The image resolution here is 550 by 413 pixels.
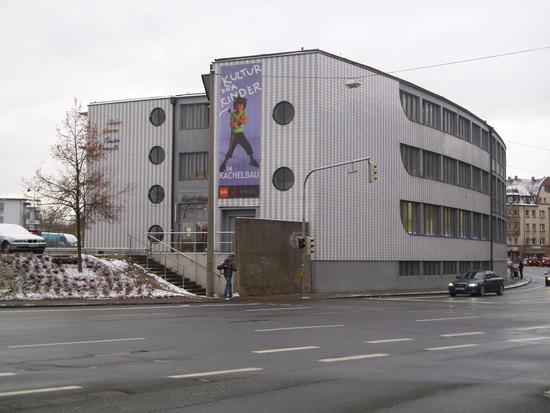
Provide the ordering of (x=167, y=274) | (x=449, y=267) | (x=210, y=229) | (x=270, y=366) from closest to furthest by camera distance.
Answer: (x=270, y=366)
(x=210, y=229)
(x=167, y=274)
(x=449, y=267)

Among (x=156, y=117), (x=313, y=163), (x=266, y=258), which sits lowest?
(x=266, y=258)

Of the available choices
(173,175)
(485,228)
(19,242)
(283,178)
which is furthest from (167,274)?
(485,228)

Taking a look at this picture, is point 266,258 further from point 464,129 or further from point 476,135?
point 476,135

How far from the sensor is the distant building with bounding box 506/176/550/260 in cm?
14975

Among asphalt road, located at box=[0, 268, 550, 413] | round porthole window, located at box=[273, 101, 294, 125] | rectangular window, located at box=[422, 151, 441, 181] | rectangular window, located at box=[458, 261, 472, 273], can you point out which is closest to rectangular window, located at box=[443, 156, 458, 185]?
rectangular window, located at box=[422, 151, 441, 181]

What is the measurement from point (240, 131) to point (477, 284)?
15.8 metres

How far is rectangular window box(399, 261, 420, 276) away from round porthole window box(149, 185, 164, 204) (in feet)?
53.0

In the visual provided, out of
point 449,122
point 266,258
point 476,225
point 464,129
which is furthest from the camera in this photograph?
point 476,225

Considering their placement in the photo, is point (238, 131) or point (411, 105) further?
point (411, 105)

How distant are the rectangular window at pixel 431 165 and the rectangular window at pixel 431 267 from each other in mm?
6118

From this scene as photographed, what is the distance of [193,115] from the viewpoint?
44656 millimetres

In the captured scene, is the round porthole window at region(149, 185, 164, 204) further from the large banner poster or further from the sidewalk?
Answer: the sidewalk

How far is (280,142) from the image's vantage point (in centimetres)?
3950

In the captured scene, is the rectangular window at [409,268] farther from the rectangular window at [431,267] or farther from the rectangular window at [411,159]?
the rectangular window at [411,159]
